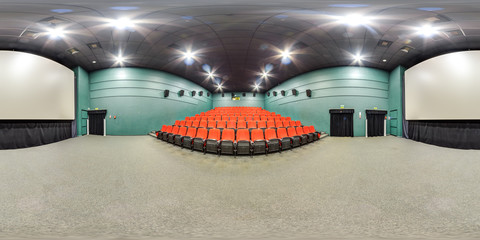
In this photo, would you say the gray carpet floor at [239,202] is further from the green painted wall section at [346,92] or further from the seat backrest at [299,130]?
the green painted wall section at [346,92]

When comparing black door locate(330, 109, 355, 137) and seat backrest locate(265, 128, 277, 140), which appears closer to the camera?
seat backrest locate(265, 128, 277, 140)

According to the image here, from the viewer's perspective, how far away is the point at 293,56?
7852mm

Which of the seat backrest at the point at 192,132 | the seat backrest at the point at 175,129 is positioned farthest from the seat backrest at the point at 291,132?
the seat backrest at the point at 175,129

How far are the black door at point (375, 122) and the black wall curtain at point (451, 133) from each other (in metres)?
1.90

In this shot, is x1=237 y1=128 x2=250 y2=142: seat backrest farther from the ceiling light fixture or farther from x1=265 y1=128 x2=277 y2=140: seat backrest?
the ceiling light fixture

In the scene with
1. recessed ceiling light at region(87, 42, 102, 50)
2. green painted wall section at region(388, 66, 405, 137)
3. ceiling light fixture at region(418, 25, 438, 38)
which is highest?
recessed ceiling light at region(87, 42, 102, 50)

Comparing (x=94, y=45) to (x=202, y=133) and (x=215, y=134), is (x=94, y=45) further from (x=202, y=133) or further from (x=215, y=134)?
(x=215, y=134)

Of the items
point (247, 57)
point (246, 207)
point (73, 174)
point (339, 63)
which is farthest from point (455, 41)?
point (73, 174)

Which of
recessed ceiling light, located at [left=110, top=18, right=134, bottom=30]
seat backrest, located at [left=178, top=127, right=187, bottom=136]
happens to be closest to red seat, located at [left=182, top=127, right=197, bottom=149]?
seat backrest, located at [left=178, top=127, right=187, bottom=136]

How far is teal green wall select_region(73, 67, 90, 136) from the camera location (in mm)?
9064

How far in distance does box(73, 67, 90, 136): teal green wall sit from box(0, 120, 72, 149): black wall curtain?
1537mm

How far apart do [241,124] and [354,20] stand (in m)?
4.74

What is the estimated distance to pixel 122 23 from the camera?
16.5 ft

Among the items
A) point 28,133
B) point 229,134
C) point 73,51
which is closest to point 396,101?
point 229,134
